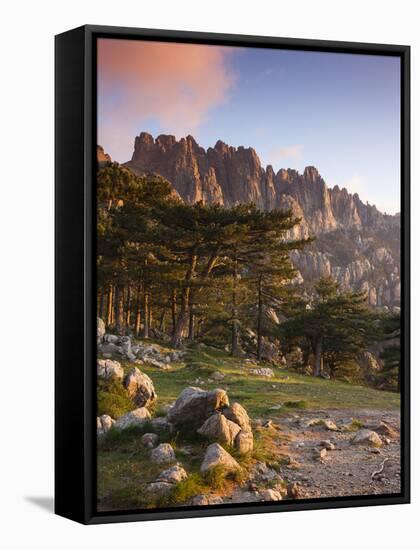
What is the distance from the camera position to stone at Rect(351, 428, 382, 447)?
11.5 meters

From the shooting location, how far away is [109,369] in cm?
1063

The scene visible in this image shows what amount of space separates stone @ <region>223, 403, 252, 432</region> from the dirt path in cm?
28

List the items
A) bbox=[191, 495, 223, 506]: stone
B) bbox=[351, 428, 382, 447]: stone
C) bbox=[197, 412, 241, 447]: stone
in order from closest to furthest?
bbox=[191, 495, 223, 506]: stone, bbox=[197, 412, 241, 447]: stone, bbox=[351, 428, 382, 447]: stone

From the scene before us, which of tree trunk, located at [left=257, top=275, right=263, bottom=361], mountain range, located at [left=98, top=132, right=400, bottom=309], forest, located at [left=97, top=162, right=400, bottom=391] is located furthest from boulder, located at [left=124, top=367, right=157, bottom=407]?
mountain range, located at [left=98, top=132, right=400, bottom=309]

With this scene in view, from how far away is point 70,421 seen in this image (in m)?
10.7

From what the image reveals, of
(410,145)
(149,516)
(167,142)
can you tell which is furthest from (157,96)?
(149,516)

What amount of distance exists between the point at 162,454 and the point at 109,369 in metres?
0.73

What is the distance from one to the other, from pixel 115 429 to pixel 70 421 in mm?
365

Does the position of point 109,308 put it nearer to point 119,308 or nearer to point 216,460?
point 119,308

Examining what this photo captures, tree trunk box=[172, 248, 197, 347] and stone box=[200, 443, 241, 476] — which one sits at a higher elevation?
tree trunk box=[172, 248, 197, 347]

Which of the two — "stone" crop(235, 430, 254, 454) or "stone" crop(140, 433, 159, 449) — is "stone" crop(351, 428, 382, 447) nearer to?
"stone" crop(235, 430, 254, 454)

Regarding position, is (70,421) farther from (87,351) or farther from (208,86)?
(208,86)

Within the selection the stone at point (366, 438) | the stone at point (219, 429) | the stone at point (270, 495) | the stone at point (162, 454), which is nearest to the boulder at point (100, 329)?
the stone at point (162, 454)

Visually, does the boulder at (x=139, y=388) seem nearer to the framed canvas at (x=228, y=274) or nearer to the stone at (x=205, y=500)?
the framed canvas at (x=228, y=274)
